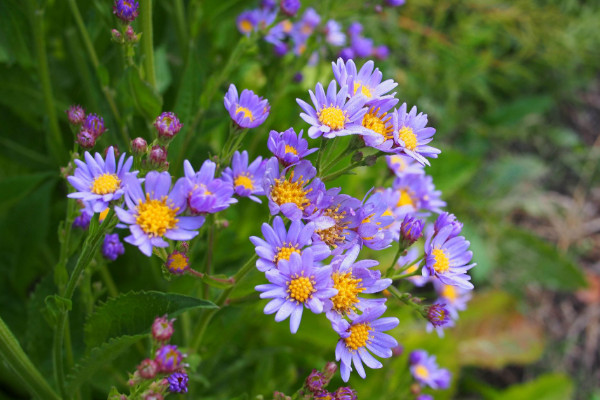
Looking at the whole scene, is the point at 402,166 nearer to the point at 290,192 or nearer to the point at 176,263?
the point at 290,192

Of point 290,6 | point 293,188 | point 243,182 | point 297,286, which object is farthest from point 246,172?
point 290,6

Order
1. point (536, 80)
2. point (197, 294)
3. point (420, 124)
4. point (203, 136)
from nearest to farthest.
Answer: point (420, 124) → point (197, 294) → point (203, 136) → point (536, 80)

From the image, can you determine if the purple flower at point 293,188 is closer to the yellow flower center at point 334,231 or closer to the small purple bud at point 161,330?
the yellow flower center at point 334,231

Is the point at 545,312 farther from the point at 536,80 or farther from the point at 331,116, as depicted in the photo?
the point at 331,116

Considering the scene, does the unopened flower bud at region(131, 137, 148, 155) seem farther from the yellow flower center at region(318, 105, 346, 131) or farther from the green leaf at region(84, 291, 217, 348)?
the yellow flower center at region(318, 105, 346, 131)

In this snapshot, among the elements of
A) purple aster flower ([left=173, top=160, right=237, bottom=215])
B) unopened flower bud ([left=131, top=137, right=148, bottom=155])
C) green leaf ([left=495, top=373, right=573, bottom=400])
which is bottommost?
green leaf ([left=495, top=373, right=573, bottom=400])

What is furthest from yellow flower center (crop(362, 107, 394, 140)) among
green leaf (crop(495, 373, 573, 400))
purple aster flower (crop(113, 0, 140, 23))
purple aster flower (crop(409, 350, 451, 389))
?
green leaf (crop(495, 373, 573, 400))

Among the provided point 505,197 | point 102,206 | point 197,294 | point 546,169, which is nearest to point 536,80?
point 546,169
